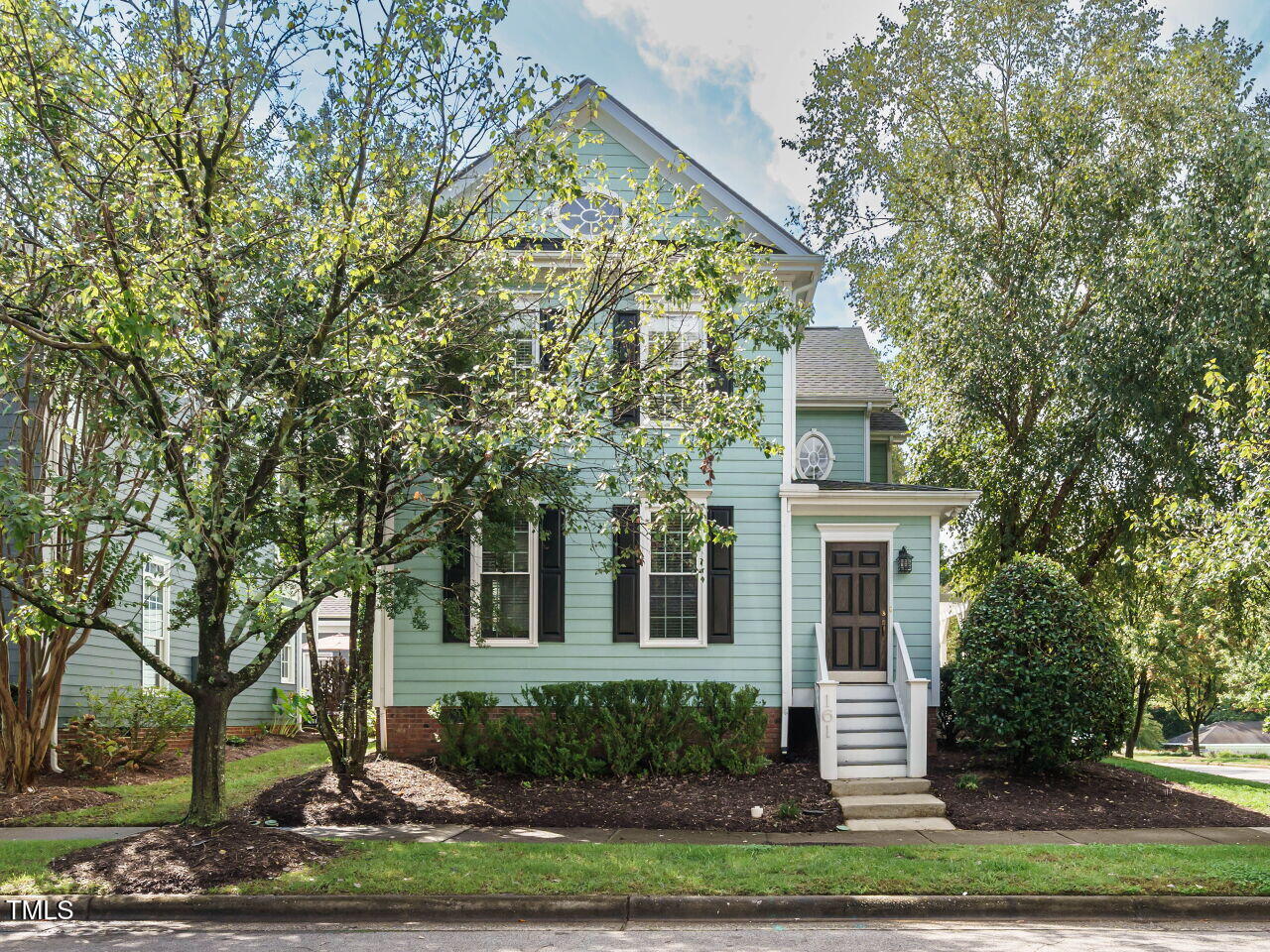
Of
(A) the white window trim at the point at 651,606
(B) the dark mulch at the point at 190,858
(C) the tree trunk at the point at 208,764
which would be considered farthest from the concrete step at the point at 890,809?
(C) the tree trunk at the point at 208,764

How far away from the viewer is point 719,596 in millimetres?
13289

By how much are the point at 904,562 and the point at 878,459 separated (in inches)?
277

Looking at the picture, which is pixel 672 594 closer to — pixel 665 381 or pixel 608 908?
pixel 665 381

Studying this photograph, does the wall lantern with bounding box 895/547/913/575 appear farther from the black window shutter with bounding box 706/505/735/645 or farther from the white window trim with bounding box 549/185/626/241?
the white window trim with bounding box 549/185/626/241

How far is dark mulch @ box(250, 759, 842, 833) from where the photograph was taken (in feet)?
33.9

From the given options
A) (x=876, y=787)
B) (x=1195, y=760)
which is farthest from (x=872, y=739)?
(x=1195, y=760)

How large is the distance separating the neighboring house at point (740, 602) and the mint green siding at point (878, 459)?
6.34 m

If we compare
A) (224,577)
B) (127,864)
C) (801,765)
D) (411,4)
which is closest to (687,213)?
(411,4)

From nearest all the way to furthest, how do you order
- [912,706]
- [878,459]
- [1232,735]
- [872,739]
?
[912,706]
[872,739]
[878,459]
[1232,735]

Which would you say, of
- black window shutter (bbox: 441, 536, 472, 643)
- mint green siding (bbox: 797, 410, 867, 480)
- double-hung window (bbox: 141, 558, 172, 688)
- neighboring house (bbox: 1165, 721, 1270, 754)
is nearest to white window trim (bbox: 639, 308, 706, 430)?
black window shutter (bbox: 441, 536, 472, 643)

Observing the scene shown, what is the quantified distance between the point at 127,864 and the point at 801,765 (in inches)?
307

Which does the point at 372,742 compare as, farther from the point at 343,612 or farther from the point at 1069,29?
the point at 1069,29

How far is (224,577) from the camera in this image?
323 inches

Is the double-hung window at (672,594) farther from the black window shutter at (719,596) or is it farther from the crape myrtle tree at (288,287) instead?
the crape myrtle tree at (288,287)
